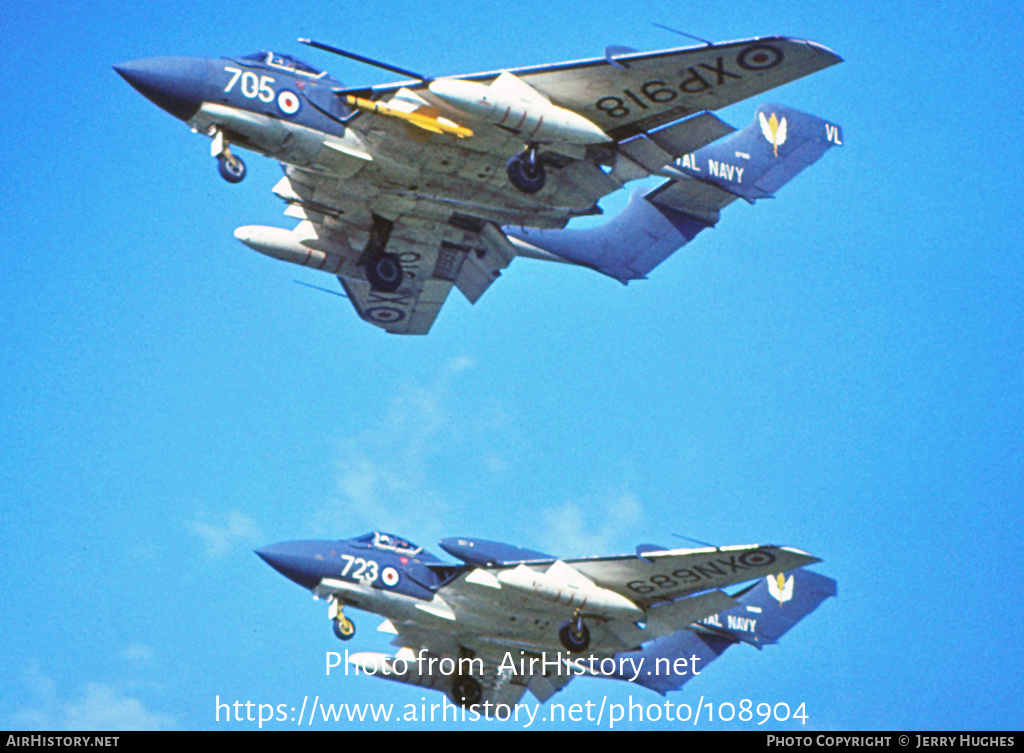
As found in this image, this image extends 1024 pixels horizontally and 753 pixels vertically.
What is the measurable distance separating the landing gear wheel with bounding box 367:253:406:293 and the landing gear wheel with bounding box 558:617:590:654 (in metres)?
9.47

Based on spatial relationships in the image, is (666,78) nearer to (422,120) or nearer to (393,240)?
(422,120)

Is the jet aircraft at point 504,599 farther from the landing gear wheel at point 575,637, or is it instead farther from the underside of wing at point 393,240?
the underside of wing at point 393,240

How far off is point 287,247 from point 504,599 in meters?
10.1

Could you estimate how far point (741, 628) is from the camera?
123ft

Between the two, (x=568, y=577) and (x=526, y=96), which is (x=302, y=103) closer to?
(x=526, y=96)

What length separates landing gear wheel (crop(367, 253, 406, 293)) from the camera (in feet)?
110

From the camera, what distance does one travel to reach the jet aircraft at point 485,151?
27.6 meters

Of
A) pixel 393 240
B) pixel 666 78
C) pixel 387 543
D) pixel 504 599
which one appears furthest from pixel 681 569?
pixel 666 78

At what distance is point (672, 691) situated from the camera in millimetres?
36750

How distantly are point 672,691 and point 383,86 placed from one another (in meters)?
18.4

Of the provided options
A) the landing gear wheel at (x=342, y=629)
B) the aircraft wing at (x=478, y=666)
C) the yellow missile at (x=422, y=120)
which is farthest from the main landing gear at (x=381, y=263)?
the aircraft wing at (x=478, y=666)

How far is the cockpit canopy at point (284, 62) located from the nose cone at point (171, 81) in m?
1.31

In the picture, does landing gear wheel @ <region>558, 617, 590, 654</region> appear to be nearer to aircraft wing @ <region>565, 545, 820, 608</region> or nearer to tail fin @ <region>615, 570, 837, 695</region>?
aircraft wing @ <region>565, 545, 820, 608</region>
